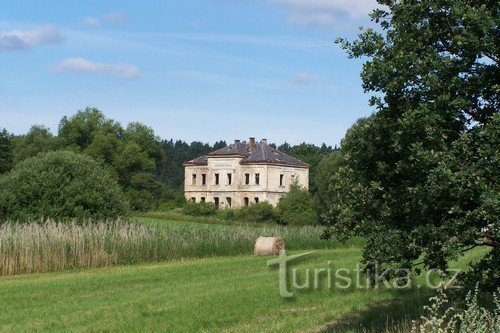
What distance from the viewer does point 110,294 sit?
57.8ft

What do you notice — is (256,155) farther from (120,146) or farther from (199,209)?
(199,209)

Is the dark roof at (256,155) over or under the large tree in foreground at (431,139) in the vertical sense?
over

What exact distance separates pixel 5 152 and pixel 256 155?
3096 centimetres

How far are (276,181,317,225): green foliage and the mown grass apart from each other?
152ft

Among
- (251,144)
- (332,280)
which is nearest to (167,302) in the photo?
(332,280)

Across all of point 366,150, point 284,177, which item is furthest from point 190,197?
point 366,150

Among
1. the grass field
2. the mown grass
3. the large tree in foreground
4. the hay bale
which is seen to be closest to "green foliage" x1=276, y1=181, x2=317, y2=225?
the hay bale

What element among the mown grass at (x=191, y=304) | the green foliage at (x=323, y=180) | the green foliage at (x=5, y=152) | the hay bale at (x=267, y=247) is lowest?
the mown grass at (x=191, y=304)

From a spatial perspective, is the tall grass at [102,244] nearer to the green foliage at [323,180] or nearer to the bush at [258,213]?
the green foliage at [323,180]

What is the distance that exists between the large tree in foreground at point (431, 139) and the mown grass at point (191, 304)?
2248mm

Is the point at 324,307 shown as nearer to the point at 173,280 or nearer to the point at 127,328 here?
the point at 127,328

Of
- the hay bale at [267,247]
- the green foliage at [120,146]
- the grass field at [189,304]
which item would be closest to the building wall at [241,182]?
the green foliage at [120,146]

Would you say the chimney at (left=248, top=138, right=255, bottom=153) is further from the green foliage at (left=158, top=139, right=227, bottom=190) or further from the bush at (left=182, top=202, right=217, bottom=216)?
the green foliage at (left=158, top=139, right=227, bottom=190)

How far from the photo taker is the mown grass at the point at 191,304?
41.7ft
